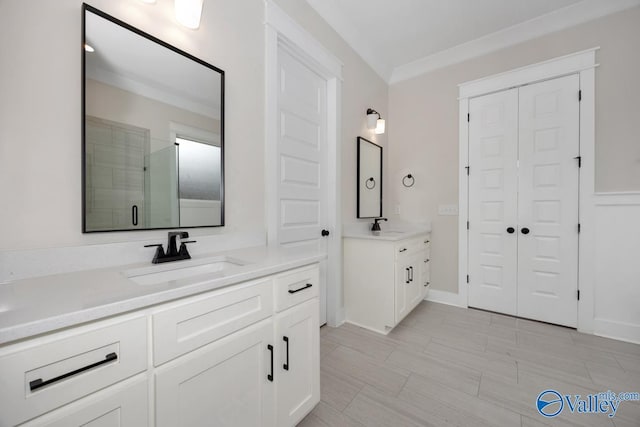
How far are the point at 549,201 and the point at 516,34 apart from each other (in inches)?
68.2

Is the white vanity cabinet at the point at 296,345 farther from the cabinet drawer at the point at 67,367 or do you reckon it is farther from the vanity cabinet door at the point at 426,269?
the vanity cabinet door at the point at 426,269

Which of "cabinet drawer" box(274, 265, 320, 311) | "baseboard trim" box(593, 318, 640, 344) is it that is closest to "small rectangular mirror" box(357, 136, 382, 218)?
"cabinet drawer" box(274, 265, 320, 311)

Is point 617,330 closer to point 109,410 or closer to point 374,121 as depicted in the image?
point 374,121

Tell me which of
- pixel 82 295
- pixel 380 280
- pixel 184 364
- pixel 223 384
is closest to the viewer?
pixel 82 295

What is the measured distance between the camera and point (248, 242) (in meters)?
1.64

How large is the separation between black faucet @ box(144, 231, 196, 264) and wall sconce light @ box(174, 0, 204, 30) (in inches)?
41.2

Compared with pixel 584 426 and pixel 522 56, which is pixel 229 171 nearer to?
pixel 584 426

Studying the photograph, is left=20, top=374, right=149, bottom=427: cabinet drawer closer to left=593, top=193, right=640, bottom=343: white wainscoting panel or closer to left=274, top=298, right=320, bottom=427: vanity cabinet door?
left=274, top=298, right=320, bottom=427: vanity cabinet door

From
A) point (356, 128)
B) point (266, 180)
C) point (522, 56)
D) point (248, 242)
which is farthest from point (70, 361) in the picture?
point (522, 56)

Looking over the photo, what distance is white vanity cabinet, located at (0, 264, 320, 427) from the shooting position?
22.6 inches

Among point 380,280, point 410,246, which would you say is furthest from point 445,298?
point 380,280

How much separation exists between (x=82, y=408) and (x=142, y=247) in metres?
0.68

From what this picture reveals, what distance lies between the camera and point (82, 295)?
71cm

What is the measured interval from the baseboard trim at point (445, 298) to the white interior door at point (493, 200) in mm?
113
